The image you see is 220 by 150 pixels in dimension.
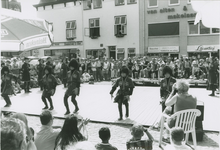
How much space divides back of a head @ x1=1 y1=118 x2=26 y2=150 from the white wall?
23.6m

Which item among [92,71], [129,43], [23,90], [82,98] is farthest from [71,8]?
[82,98]

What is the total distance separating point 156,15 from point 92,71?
9.98 meters

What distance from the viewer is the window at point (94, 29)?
27.2 metres

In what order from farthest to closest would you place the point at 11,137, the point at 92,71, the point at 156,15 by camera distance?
the point at 156,15
the point at 92,71
the point at 11,137

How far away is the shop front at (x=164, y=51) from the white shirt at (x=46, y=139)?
21.2m

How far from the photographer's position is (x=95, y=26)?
1078 inches

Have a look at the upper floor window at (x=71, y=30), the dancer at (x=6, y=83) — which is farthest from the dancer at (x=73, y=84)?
the upper floor window at (x=71, y=30)

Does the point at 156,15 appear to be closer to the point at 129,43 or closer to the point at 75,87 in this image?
the point at 129,43

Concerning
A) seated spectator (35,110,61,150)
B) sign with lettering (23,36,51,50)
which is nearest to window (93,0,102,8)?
sign with lettering (23,36,51,50)

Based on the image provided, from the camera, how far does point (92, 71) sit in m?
18.8

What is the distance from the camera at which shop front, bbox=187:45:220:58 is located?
2214 cm

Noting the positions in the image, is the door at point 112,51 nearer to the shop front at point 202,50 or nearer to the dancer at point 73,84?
the shop front at point 202,50

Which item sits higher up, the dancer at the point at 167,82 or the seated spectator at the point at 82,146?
the dancer at the point at 167,82

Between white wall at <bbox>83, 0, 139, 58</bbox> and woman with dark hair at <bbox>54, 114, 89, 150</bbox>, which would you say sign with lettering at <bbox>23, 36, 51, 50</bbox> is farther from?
white wall at <bbox>83, 0, 139, 58</bbox>
